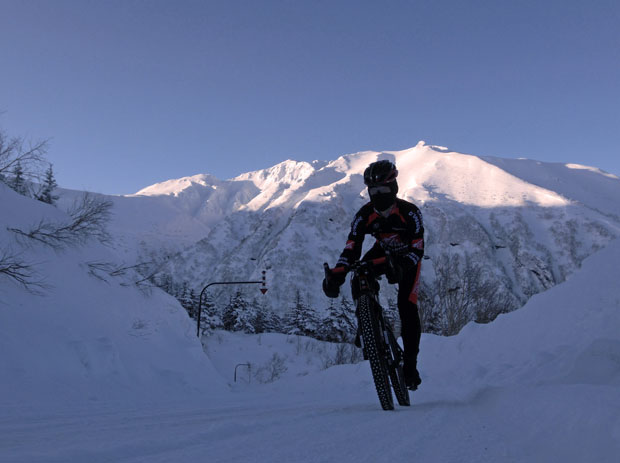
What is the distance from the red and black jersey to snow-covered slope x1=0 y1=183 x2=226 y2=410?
4.08 meters

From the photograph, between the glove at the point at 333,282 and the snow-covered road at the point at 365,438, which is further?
the glove at the point at 333,282

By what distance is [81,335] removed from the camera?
8.81 m

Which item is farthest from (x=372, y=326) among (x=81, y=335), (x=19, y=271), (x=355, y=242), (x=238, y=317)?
(x=238, y=317)

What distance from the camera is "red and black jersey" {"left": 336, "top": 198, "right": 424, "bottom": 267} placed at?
3.65 meters

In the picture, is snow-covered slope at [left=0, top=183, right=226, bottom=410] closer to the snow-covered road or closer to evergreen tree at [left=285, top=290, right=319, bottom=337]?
the snow-covered road

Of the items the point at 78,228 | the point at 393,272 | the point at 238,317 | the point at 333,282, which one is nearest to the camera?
the point at 393,272

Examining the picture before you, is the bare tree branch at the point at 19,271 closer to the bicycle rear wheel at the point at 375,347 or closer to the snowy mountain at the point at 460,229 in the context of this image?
the bicycle rear wheel at the point at 375,347

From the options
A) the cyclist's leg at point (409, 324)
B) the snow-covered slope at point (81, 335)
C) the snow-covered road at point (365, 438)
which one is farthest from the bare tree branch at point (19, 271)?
the cyclist's leg at point (409, 324)

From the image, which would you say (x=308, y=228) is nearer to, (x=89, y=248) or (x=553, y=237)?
(x=553, y=237)

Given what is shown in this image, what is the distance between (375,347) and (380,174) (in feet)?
5.29

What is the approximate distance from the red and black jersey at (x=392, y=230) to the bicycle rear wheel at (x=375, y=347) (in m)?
0.48

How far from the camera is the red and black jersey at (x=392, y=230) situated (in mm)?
3646

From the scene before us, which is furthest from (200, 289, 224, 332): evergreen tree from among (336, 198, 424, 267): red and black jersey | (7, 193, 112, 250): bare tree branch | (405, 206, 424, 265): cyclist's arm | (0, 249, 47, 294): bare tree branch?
(405, 206, 424, 265): cyclist's arm

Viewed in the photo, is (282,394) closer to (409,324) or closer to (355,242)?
(409,324)
